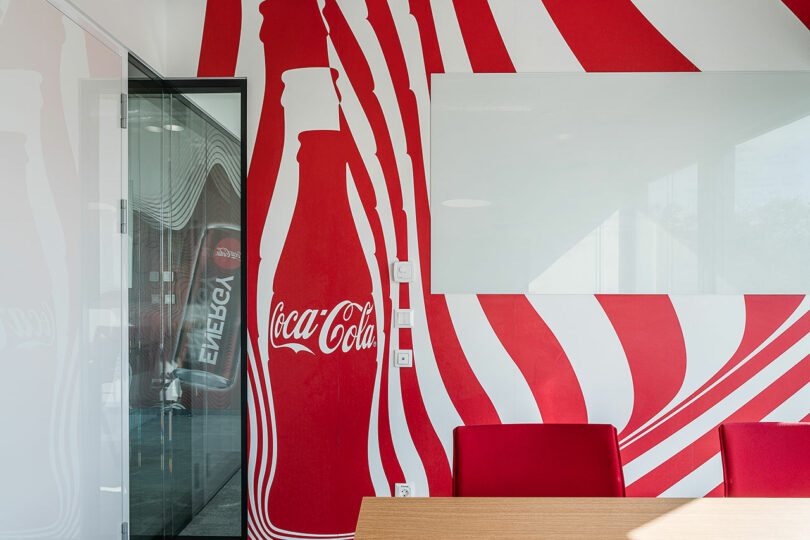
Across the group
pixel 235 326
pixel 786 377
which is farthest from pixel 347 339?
pixel 786 377

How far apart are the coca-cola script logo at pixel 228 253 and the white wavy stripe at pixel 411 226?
0.90 m

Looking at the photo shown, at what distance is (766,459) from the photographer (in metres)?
1.80

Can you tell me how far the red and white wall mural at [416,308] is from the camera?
2.75m

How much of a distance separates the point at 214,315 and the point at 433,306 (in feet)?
3.74

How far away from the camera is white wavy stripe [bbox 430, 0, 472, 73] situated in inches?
109

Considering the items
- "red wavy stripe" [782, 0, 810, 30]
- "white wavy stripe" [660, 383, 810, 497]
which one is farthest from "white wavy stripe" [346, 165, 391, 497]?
"red wavy stripe" [782, 0, 810, 30]

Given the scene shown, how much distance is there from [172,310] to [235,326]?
0.32 metres

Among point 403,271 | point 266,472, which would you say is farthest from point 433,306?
point 266,472

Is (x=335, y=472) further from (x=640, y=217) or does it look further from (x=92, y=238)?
(x=640, y=217)

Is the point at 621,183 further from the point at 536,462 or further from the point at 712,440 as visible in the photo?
the point at 536,462

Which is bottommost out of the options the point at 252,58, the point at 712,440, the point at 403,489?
the point at 403,489

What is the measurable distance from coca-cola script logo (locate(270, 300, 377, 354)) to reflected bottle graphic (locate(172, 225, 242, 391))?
0.22 meters

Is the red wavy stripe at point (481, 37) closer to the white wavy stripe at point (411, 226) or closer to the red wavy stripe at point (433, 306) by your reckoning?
the red wavy stripe at point (433, 306)

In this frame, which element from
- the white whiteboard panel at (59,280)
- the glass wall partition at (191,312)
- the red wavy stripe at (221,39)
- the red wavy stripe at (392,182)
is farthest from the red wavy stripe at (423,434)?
the red wavy stripe at (221,39)
